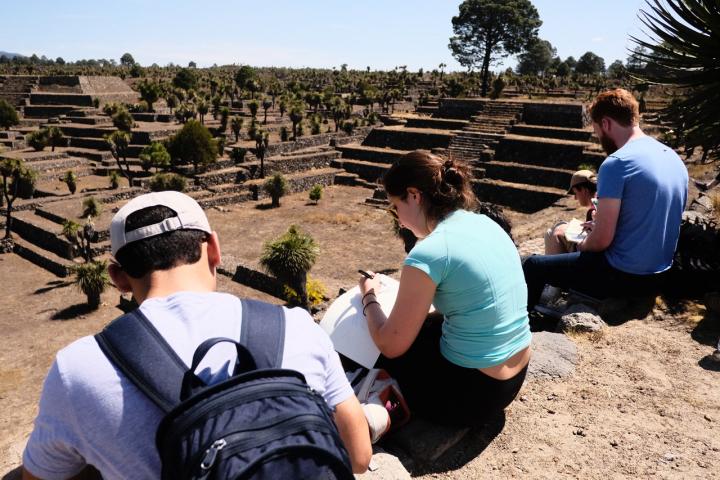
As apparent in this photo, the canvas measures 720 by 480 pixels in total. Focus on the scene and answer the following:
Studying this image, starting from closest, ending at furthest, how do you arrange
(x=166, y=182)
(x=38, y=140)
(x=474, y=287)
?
1. (x=474, y=287)
2. (x=166, y=182)
3. (x=38, y=140)

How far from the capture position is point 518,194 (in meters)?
24.8

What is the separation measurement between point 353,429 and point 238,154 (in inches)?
1167

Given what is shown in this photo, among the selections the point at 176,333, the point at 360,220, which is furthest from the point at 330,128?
the point at 176,333

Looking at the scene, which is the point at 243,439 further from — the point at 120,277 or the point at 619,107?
the point at 619,107

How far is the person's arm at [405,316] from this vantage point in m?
2.42

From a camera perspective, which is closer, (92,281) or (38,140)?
(92,281)

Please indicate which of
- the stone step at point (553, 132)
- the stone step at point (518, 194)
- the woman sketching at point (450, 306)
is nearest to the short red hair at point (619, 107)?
the woman sketching at point (450, 306)

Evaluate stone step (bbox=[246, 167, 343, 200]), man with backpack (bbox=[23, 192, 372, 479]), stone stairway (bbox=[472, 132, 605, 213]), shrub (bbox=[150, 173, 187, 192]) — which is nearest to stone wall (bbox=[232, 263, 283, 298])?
shrub (bbox=[150, 173, 187, 192])

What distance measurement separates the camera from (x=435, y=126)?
34.0 m

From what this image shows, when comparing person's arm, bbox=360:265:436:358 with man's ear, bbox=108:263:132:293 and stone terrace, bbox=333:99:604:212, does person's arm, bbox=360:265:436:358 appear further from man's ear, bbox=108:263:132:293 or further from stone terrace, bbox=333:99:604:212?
stone terrace, bbox=333:99:604:212

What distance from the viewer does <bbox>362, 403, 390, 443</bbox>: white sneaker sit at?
2564 mm

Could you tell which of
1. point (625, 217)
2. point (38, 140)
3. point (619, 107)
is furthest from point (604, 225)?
point (38, 140)

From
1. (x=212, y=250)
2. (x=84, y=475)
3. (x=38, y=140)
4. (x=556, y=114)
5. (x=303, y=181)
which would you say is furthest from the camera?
(x=38, y=140)

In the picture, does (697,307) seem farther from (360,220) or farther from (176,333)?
(360,220)
